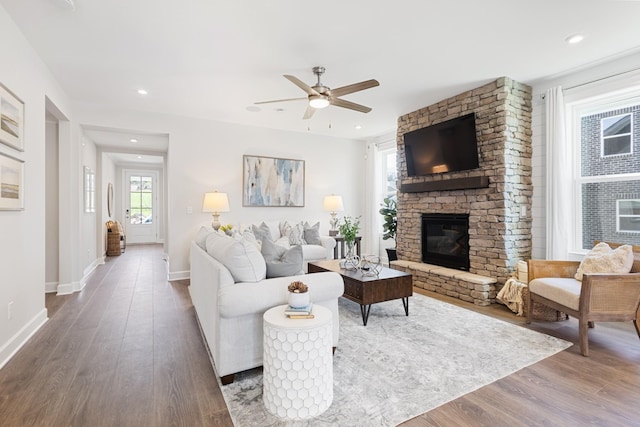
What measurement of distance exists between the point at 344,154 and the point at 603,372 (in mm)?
5541

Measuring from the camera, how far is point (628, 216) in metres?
3.36

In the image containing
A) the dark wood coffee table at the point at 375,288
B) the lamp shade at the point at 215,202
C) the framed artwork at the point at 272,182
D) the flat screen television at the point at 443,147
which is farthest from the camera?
the framed artwork at the point at 272,182

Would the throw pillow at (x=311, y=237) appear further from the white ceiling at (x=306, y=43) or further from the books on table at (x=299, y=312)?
the books on table at (x=299, y=312)

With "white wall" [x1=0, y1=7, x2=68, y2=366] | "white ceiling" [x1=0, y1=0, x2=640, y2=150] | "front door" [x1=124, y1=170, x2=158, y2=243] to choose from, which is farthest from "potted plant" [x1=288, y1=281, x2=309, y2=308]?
"front door" [x1=124, y1=170, x2=158, y2=243]

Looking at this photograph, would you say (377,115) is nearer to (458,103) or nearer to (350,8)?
(458,103)

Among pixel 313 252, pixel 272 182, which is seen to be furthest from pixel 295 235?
pixel 272 182

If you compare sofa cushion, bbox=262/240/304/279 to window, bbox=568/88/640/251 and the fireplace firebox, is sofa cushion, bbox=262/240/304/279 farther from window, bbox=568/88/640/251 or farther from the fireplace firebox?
window, bbox=568/88/640/251

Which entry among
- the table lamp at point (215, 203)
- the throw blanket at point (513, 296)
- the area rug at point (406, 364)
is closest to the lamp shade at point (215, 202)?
the table lamp at point (215, 203)

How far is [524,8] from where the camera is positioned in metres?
2.47

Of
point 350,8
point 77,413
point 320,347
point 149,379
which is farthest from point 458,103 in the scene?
point 77,413

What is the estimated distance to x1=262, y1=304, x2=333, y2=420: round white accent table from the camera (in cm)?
172

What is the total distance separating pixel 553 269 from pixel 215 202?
15.2 feet

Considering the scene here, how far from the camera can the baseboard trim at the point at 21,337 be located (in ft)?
7.69

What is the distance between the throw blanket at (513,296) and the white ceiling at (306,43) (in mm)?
2484
